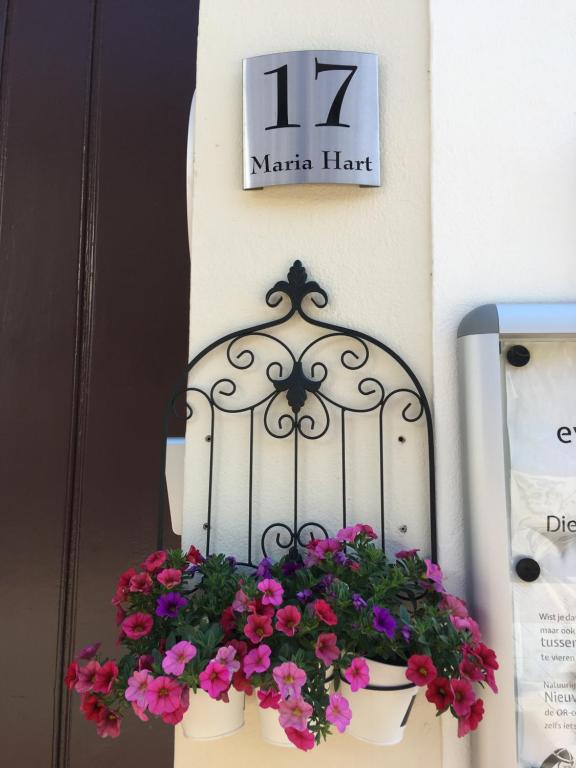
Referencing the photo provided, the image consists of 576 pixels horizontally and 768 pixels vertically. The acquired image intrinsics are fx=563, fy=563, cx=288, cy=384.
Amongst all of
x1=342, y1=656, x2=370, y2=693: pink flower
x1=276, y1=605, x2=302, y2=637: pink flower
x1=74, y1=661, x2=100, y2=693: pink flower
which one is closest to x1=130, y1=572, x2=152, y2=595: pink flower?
x1=74, y1=661, x2=100, y2=693: pink flower

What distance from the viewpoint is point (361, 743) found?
0.95m

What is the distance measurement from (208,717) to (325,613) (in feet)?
0.80

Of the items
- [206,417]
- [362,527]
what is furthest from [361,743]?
[206,417]

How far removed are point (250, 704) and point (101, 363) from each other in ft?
2.62

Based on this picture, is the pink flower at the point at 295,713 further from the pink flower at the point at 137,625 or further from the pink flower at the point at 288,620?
the pink flower at the point at 137,625

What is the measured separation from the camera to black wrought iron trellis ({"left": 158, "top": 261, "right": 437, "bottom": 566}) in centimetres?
100

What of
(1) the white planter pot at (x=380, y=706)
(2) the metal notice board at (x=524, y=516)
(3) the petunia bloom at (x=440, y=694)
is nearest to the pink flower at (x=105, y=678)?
(1) the white planter pot at (x=380, y=706)

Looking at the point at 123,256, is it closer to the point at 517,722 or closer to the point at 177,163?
the point at 177,163

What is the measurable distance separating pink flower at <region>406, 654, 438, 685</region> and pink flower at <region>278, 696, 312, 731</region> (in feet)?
0.49

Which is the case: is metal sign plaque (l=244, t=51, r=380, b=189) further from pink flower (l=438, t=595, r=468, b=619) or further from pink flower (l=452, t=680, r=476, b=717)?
pink flower (l=452, t=680, r=476, b=717)

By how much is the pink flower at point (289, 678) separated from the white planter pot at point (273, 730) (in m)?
0.12

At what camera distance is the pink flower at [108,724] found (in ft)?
2.55

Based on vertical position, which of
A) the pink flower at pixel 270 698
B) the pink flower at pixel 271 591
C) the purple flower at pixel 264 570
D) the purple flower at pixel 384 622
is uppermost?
the purple flower at pixel 264 570

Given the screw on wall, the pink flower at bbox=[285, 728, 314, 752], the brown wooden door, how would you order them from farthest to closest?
the brown wooden door < the screw on wall < the pink flower at bbox=[285, 728, 314, 752]
